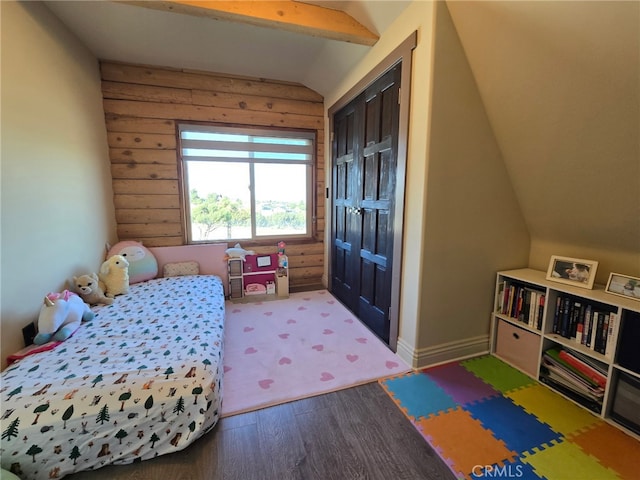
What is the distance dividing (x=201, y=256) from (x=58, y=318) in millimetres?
1454

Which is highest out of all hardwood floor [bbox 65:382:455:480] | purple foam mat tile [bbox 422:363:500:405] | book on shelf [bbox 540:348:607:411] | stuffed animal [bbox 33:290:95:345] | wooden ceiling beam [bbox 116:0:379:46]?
wooden ceiling beam [bbox 116:0:379:46]

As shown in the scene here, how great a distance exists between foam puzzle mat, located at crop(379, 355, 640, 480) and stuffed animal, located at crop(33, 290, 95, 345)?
1959 millimetres

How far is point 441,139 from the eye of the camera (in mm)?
1691

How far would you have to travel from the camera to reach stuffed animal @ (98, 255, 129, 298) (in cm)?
231

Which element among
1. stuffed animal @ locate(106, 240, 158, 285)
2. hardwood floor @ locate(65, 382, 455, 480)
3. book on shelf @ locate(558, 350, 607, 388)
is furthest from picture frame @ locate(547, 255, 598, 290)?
stuffed animal @ locate(106, 240, 158, 285)

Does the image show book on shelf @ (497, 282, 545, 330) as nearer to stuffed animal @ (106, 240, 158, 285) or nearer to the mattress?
the mattress

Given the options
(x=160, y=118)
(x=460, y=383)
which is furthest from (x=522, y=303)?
(x=160, y=118)

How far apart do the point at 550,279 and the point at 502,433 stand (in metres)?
1.04

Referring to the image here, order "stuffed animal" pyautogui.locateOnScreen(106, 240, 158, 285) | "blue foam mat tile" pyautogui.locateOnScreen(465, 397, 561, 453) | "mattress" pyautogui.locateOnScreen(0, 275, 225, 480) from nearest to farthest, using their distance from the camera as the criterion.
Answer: "mattress" pyautogui.locateOnScreen(0, 275, 225, 480), "blue foam mat tile" pyautogui.locateOnScreen(465, 397, 561, 453), "stuffed animal" pyautogui.locateOnScreen(106, 240, 158, 285)

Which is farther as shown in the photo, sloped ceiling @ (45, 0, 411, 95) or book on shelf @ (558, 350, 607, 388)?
sloped ceiling @ (45, 0, 411, 95)

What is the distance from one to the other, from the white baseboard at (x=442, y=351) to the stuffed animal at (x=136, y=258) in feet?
8.00

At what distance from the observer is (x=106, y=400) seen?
3.92 ft

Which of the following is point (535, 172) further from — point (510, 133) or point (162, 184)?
point (162, 184)

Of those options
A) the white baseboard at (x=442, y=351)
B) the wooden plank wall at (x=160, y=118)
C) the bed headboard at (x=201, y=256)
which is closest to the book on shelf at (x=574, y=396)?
the white baseboard at (x=442, y=351)
